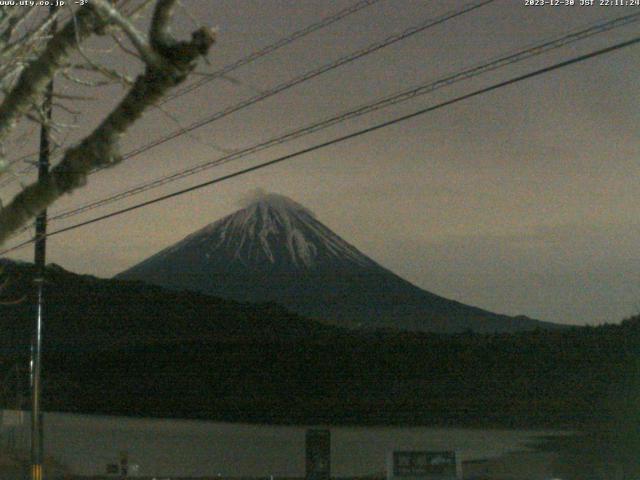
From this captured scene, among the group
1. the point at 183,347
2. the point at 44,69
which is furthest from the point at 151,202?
the point at 183,347

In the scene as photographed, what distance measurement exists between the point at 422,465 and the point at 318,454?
5.26m

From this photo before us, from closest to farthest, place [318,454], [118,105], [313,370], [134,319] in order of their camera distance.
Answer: [118,105]
[318,454]
[313,370]
[134,319]

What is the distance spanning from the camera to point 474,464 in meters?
31.1

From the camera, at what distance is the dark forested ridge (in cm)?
4372

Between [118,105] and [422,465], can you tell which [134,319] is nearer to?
[422,465]

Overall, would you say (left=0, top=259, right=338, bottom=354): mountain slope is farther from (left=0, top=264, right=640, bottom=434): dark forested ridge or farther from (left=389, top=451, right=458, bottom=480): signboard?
(left=389, top=451, right=458, bottom=480): signboard

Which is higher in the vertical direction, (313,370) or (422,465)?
(313,370)

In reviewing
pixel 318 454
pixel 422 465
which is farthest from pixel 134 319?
pixel 422 465

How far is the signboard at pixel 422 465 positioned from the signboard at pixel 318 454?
15.5 feet

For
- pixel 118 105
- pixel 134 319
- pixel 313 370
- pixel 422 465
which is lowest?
pixel 422 465

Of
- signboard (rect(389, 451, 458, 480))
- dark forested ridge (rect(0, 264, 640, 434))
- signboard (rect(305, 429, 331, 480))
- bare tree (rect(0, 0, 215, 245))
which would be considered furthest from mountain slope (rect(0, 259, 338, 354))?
bare tree (rect(0, 0, 215, 245))

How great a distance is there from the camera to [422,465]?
2103cm

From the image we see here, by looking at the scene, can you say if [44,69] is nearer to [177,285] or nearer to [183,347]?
[183,347]

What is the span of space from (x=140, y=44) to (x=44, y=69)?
2.02 ft
